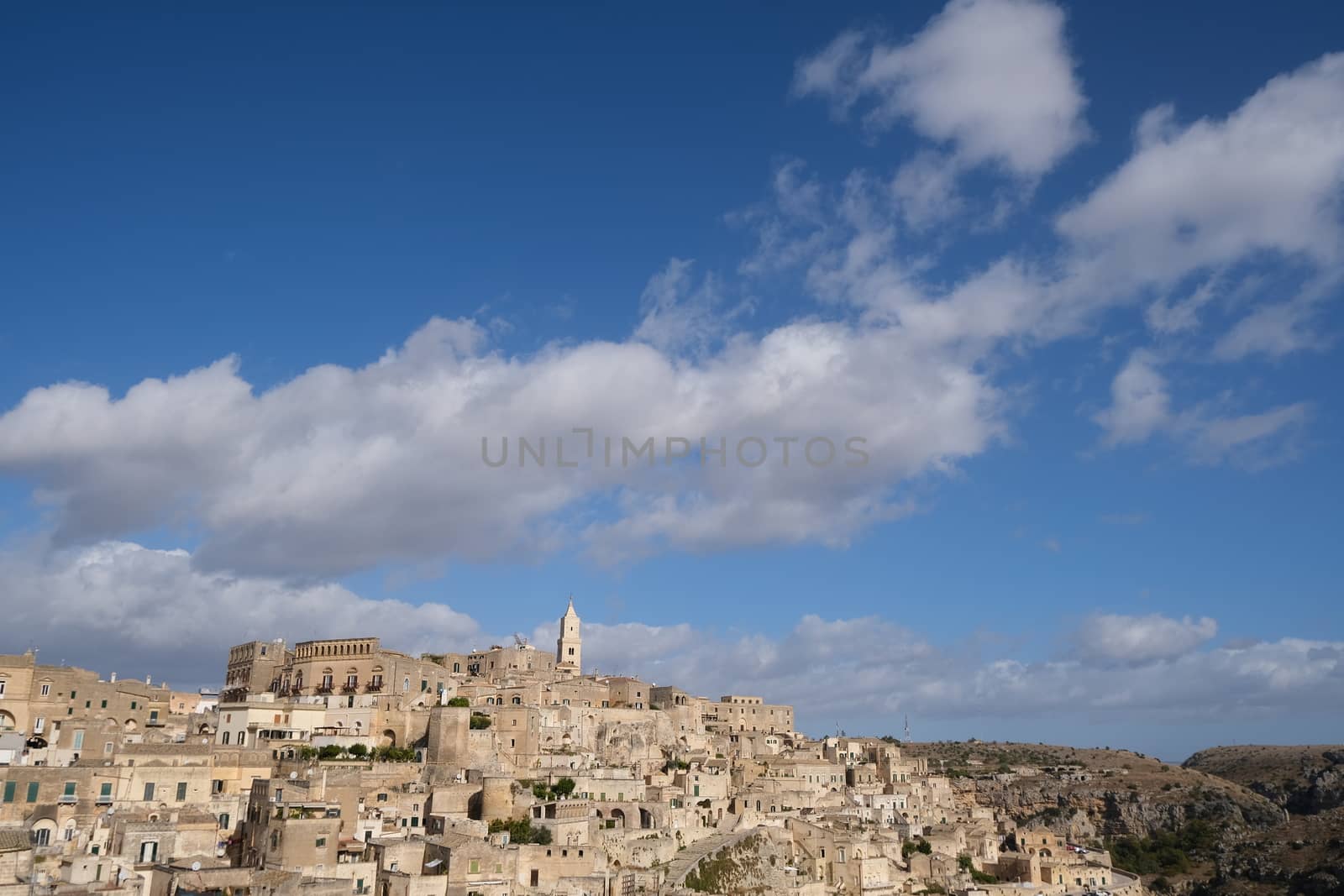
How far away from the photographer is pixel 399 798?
53375 millimetres

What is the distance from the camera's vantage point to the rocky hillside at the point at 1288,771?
403 feet

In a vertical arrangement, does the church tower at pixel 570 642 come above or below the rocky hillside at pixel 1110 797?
above

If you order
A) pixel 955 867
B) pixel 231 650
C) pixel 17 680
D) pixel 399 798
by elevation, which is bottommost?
pixel 955 867

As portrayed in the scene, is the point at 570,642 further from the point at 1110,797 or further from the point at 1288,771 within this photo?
the point at 1288,771

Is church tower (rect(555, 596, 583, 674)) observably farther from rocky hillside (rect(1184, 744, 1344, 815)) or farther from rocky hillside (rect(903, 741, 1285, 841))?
rocky hillside (rect(1184, 744, 1344, 815))

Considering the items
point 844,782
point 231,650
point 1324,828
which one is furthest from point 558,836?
point 1324,828

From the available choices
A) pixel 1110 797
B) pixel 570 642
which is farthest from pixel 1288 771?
pixel 570 642

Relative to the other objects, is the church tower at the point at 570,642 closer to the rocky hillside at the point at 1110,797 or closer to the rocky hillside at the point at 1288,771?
the rocky hillside at the point at 1110,797

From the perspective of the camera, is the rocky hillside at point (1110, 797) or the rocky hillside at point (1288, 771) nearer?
the rocky hillside at point (1110, 797)

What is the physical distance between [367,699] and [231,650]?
70.9 ft

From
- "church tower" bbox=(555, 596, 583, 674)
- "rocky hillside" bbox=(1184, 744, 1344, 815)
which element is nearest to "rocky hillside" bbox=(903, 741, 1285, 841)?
"rocky hillside" bbox=(1184, 744, 1344, 815)

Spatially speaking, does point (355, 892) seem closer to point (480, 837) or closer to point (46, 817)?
point (480, 837)

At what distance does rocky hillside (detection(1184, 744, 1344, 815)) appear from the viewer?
123 metres

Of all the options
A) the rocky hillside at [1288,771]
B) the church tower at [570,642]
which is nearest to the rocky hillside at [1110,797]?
the rocky hillside at [1288,771]
